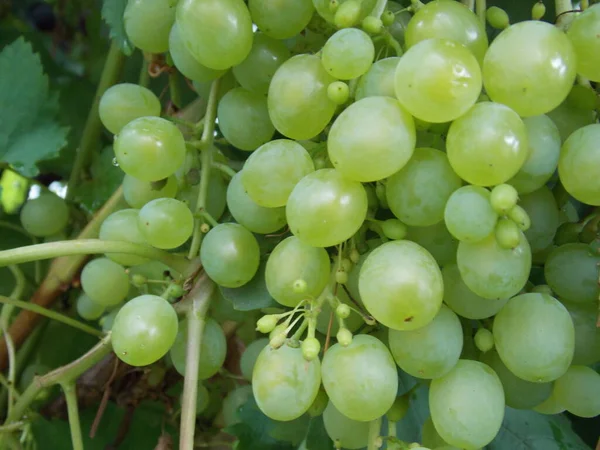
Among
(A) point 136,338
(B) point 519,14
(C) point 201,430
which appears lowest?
(C) point 201,430

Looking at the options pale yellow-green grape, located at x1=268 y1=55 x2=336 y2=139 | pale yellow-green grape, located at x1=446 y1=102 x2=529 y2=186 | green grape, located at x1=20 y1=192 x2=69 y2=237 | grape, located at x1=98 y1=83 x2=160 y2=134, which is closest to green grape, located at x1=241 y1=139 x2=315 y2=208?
pale yellow-green grape, located at x1=268 y1=55 x2=336 y2=139

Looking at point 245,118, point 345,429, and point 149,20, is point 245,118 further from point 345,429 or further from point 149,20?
point 345,429

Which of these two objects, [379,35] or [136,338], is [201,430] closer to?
[136,338]

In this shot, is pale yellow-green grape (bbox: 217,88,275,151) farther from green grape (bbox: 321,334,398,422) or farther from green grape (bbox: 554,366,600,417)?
green grape (bbox: 554,366,600,417)

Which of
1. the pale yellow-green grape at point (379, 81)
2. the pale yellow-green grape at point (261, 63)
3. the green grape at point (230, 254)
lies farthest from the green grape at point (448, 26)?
the green grape at point (230, 254)

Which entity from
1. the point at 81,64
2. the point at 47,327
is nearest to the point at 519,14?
the point at 47,327

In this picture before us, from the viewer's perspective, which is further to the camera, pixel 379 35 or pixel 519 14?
pixel 519 14

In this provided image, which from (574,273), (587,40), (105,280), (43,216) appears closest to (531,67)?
(587,40)
